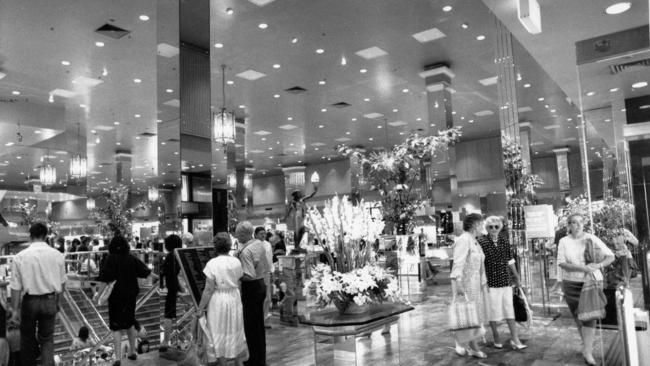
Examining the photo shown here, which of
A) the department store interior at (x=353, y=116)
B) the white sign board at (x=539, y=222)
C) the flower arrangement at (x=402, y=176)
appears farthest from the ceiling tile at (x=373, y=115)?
the white sign board at (x=539, y=222)

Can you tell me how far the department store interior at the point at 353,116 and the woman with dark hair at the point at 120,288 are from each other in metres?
0.40

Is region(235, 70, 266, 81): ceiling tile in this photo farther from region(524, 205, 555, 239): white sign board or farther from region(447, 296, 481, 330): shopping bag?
region(447, 296, 481, 330): shopping bag

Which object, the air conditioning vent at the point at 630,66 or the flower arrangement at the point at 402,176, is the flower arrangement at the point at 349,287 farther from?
the flower arrangement at the point at 402,176

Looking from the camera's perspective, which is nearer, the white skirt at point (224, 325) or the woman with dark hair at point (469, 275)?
the white skirt at point (224, 325)

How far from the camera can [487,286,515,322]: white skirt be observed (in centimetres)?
545

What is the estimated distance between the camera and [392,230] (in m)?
9.88

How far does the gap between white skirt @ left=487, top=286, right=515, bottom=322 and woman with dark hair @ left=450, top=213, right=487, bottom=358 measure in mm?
185

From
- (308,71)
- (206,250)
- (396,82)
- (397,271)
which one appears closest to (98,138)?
(308,71)

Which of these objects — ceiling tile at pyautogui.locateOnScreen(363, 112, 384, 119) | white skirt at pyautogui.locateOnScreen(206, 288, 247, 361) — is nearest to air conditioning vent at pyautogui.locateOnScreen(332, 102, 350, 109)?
ceiling tile at pyautogui.locateOnScreen(363, 112, 384, 119)

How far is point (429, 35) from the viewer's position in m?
8.29

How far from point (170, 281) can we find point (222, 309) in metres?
1.40

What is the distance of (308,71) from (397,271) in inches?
174

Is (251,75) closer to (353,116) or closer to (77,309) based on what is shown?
(353,116)

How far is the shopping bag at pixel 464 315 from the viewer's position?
511 centimetres
